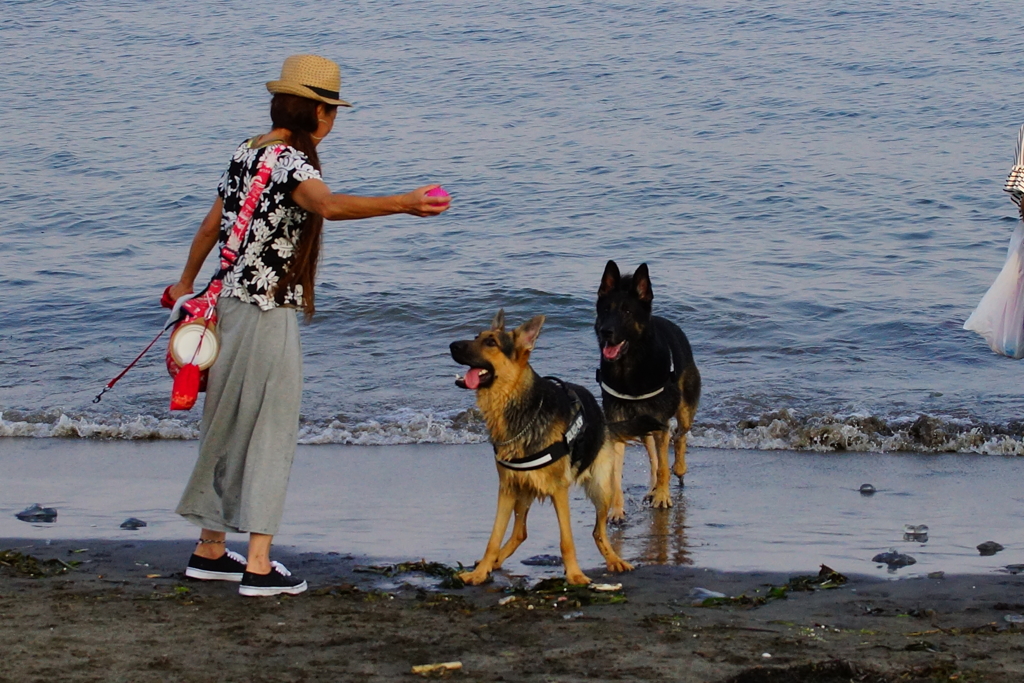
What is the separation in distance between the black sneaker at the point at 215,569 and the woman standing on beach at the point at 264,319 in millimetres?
185

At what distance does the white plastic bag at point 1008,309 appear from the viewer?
5426mm

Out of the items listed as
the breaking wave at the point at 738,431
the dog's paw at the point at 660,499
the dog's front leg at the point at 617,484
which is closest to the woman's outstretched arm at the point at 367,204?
the dog's front leg at the point at 617,484

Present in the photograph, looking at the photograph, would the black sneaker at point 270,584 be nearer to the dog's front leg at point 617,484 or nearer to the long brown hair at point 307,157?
the long brown hair at point 307,157

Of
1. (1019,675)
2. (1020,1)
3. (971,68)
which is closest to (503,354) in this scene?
(1019,675)

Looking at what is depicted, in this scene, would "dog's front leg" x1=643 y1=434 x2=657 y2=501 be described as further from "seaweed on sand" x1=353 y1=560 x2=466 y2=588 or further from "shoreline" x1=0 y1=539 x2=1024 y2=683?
"seaweed on sand" x1=353 y1=560 x2=466 y2=588

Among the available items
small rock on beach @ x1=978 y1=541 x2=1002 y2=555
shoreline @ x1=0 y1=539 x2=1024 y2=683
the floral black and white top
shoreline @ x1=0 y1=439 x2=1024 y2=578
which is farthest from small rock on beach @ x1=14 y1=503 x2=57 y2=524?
small rock on beach @ x1=978 y1=541 x2=1002 y2=555

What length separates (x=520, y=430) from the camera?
17.1 feet

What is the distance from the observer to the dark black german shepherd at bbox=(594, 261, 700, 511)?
22.3 ft

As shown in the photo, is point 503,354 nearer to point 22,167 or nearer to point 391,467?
point 391,467

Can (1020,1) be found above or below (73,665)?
above

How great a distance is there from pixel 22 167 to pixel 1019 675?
19.6 m

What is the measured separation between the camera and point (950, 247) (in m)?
14.5

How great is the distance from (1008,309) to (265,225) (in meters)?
3.40

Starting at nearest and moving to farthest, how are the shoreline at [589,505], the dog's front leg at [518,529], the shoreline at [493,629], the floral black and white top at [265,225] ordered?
1. the shoreline at [493,629]
2. the floral black and white top at [265,225]
3. the dog's front leg at [518,529]
4. the shoreline at [589,505]
